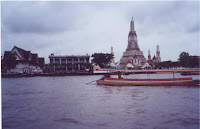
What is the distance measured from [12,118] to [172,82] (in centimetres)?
1983

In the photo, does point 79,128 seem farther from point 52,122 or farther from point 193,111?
point 193,111

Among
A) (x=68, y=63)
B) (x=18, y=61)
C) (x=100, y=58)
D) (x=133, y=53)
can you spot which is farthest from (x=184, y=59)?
(x=18, y=61)

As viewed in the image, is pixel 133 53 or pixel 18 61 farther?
pixel 133 53

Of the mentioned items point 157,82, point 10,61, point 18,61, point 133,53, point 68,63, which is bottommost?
point 157,82

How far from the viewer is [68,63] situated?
2404 inches

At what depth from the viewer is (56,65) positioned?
200 feet

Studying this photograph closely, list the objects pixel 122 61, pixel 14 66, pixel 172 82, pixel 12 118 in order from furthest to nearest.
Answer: pixel 122 61 < pixel 14 66 < pixel 172 82 < pixel 12 118

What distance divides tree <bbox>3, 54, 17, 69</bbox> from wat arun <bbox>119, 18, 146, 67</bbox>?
147 feet

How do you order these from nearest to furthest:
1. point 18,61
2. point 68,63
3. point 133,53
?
point 18,61, point 68,63, point 133,53

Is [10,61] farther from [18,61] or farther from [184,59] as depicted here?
[184,59]

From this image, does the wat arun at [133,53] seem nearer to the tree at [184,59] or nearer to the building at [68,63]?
the tree at [184,59]

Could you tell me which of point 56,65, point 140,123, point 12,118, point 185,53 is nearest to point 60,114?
point 12,118

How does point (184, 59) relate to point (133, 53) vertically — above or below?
below

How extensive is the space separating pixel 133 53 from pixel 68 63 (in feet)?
118
